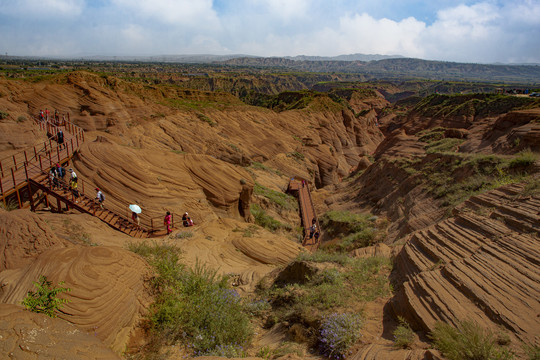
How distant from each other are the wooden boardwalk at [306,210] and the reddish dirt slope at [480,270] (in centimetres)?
925

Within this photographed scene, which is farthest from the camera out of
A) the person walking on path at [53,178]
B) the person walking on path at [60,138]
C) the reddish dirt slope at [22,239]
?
the person walking on path at [60,138]

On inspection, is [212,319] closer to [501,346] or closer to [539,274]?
[501,346]

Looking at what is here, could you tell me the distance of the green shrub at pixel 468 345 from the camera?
3.91 m

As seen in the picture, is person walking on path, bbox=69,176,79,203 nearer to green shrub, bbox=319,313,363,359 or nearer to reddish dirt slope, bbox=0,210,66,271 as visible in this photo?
reddish dirt slope, bbox=0,210,66,271

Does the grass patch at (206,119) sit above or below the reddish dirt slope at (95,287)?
above

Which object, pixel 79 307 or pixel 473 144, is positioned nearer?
pixel 79 307

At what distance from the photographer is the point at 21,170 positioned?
1159cm

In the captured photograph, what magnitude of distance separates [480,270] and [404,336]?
2494 mm

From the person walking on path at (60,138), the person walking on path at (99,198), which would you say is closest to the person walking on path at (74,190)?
the person walking on path at (99,198)

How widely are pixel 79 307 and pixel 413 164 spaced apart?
20.7 m

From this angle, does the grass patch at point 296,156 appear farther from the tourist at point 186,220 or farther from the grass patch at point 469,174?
the tourist at point 186,220

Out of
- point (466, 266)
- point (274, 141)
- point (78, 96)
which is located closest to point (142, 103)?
point (78, 96)

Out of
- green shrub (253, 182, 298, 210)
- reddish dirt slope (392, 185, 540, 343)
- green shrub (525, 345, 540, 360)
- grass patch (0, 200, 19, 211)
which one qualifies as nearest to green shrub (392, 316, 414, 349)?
reddish dirt slope (392, 185, 540, 343)

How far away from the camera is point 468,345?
4008mm
